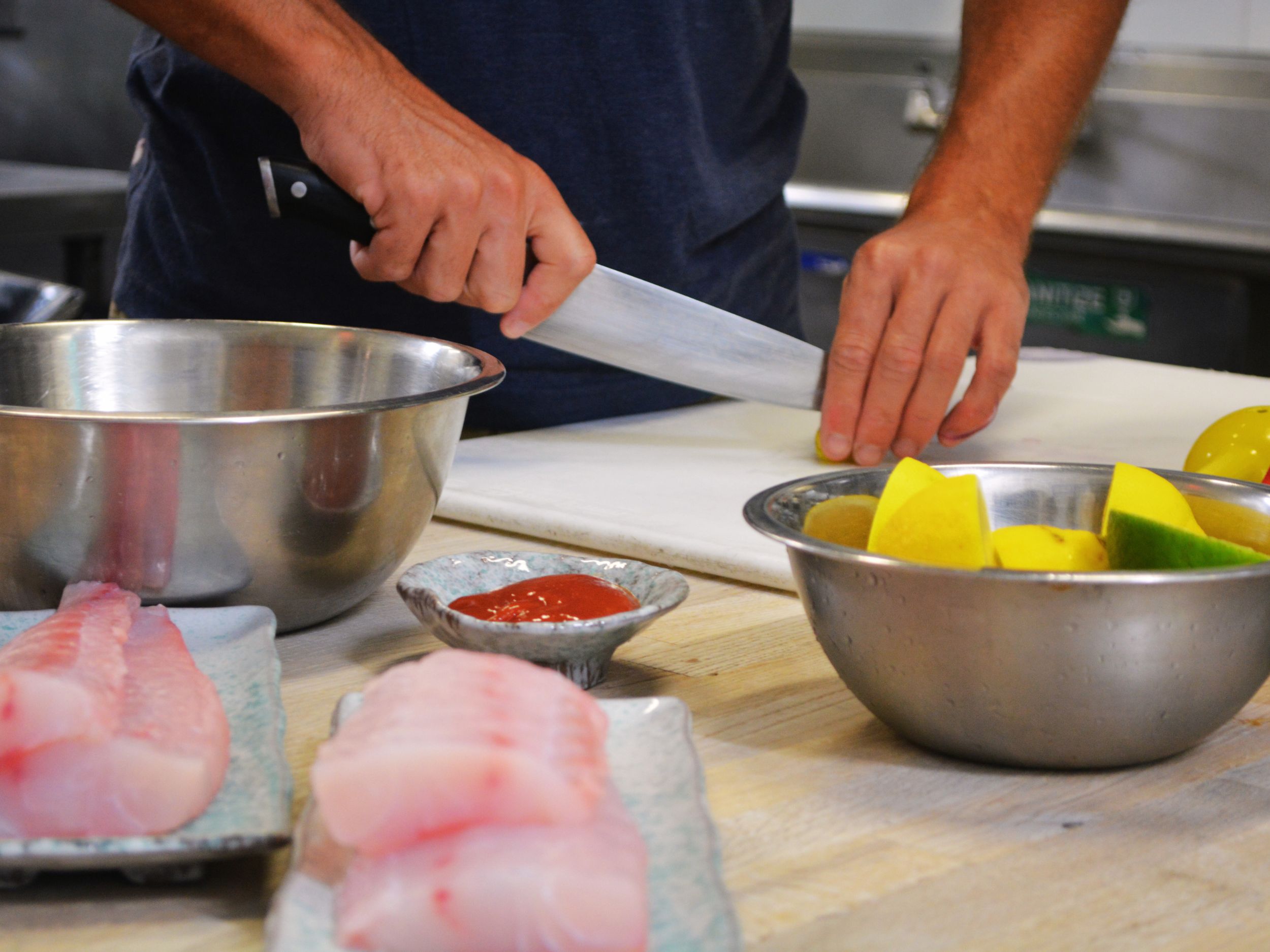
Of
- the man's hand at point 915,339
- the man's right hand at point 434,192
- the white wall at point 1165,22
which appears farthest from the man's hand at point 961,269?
the white wall at point 1165,22

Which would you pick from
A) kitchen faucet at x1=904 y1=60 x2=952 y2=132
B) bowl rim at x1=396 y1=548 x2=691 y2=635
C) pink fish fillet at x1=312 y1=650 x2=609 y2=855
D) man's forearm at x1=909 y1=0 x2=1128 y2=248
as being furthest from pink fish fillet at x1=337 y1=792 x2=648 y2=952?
kitchen faucet at x1=904 y1=60 x2=952 y2=132

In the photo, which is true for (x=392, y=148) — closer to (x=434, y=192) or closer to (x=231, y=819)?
(x=434, y=192)

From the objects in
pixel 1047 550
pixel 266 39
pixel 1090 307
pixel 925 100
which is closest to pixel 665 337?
pixel 266 39

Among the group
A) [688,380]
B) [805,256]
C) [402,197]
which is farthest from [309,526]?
[805,256]

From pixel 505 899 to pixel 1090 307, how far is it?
2964 mm

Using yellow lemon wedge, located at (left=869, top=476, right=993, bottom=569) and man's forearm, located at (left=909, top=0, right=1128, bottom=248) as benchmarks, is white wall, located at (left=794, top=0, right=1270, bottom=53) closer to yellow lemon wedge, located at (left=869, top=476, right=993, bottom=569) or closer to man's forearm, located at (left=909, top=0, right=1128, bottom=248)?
man's forearm, located at (left=909, top=0, right=1128, bottom=248)

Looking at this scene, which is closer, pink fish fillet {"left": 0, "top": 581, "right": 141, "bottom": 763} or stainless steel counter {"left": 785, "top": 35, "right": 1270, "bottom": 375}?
pink fish fillet {"left": 0, "top": 581, "right": 141, "bottom": 763}

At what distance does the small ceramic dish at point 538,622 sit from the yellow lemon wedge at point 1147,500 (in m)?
0.26

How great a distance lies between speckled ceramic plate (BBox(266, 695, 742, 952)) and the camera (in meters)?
0.54

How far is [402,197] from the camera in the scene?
4.07 feet

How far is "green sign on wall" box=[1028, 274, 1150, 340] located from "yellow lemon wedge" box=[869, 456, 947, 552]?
2.41 metres

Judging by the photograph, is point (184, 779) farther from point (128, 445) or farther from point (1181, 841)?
point (1181, 841)

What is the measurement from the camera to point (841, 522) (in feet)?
2.81

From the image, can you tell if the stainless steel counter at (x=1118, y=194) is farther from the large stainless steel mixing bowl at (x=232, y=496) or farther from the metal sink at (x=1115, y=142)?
the large stainless steel mixing bowl at (x=232, y=496)
